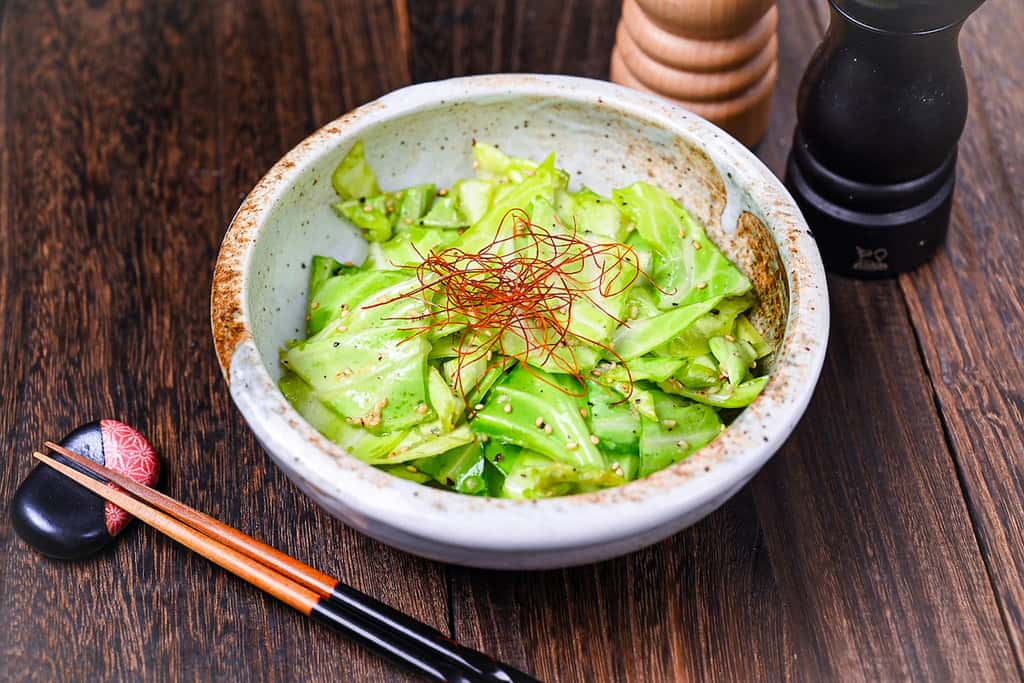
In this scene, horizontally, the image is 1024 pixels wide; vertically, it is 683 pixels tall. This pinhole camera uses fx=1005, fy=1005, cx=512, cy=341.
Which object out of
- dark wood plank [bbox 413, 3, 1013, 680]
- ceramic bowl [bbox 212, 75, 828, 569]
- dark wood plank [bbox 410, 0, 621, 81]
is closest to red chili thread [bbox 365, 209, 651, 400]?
ceramic bowl [bbox 212, 75, 828, 569]

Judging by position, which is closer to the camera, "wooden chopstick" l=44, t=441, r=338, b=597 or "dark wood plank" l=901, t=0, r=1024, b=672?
"wooden chopstick" l=44, t=441, r=338, b=597

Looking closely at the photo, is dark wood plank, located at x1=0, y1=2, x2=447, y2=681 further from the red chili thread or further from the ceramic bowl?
the red chili thread

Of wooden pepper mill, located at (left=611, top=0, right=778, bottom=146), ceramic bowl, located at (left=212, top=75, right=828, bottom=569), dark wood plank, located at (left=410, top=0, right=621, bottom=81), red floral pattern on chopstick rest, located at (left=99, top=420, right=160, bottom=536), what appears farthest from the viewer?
dark wood plank, located at (left=410, top=0, right=621, bottom=81)

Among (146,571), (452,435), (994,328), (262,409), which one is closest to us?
(262,409)

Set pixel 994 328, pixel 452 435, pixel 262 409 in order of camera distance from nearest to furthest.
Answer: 1. pixel 262 409
2. pixel 452 435
3. pixel 994 328

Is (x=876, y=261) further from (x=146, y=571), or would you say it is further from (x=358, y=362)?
(x=146, y=571)

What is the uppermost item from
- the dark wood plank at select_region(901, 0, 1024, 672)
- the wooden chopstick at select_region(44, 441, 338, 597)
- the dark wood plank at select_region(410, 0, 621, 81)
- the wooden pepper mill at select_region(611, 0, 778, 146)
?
the wooden pepper mill at select_region(611, 0, 778, 146)

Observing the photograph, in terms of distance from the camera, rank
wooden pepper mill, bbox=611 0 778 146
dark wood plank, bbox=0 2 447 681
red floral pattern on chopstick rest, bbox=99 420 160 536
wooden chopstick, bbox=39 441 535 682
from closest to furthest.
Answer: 1. wooden chopstick, bbox=39 441 535 682
2. dark wood plank, bbox=0 2 447 681
3. red floral pattern on chopstick rest, bbox=99 420 160 536
4. wooden pepper mill, bbox=611 0 778 146

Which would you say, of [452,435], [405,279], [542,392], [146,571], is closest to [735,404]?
[542,392]
